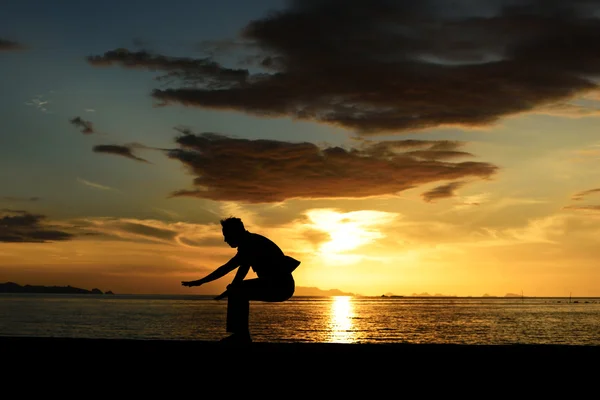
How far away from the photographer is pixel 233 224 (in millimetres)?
8367

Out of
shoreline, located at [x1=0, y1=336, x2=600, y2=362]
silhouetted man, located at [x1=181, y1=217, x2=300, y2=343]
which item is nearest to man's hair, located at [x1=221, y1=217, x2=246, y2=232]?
silhouetted man, located at [x1=181, y1=217, x2=300, y2=343]

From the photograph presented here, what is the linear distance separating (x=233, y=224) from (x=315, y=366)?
8.10 feet

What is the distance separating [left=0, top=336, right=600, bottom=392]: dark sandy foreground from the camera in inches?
231

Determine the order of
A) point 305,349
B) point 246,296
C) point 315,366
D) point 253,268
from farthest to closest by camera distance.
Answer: point 253,268
point 246,296
point 305,349
point 315,366

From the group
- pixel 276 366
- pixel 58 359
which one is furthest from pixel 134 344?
pixel 276 366

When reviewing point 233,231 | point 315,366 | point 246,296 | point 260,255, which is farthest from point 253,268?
point 315,366

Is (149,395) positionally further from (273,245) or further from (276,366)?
(273,245)

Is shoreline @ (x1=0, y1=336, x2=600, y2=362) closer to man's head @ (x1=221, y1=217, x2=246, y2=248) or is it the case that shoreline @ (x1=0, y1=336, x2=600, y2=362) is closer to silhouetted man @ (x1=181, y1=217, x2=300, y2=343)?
silhouetted man @ (x1=181, y1=217, x2=300, y2=343)

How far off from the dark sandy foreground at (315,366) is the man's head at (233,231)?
56.1 inches

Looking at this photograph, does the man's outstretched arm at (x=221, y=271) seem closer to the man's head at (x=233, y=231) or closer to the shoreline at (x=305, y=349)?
the man's head at (x=233, y=231)

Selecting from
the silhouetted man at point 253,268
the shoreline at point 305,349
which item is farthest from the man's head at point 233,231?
the shoreline at point 305,349

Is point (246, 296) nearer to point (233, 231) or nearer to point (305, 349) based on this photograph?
point (233, 231)

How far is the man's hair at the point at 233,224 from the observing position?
8.37 m

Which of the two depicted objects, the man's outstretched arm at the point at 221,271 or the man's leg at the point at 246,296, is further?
the man's outstretched arm at the point at 221,271
